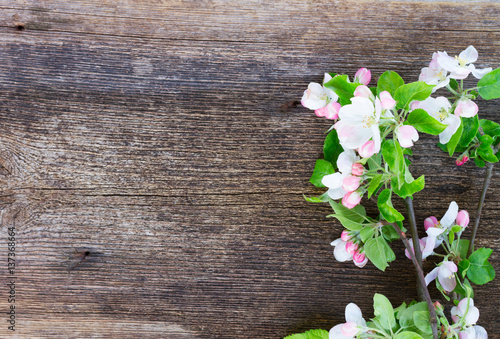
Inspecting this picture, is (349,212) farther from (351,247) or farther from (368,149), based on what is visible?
(368,149)

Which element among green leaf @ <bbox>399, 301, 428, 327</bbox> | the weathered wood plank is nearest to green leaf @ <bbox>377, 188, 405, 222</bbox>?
green leaf @ <bbox>399, 301, 428, 327</bbox>

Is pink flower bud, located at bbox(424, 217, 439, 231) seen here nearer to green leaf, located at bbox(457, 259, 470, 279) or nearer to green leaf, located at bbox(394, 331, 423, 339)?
green leaf, located at bbox(457, 259, 470, 279)

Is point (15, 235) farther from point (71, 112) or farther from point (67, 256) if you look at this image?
point (71, 112)

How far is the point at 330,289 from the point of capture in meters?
1.05

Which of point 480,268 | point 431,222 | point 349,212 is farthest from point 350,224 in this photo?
point 480,268

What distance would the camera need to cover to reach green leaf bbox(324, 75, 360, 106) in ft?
2.39

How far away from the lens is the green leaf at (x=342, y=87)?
730 millimetres

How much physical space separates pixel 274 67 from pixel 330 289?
701mm

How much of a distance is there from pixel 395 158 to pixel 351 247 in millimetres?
302

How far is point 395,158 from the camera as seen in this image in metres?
0.68

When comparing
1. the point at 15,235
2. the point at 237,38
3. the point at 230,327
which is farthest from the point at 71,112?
the point at 230,327

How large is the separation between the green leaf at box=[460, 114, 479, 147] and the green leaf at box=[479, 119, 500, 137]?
0.22ft

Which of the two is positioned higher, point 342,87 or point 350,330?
point 342,87

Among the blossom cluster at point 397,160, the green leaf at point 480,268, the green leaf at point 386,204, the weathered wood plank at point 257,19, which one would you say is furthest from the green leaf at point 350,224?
the weathered wood plank at point 257,19
